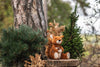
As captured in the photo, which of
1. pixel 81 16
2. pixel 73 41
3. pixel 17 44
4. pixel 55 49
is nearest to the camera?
pixel 17 44

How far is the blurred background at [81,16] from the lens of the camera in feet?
12.5

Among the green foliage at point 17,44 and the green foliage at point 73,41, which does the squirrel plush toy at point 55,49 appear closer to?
the green foliage at point 73,41

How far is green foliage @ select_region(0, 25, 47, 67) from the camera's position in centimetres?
260

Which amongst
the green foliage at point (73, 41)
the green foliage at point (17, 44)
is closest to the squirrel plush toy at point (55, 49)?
the green foliage at point (73, 41)

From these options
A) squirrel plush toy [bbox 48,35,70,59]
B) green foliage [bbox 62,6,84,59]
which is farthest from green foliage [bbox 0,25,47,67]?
green foliage [bbox 62,6,84,59]

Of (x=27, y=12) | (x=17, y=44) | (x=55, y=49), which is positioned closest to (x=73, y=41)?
(x=55, y=49)

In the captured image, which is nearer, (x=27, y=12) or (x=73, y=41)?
(x=27, y=12)

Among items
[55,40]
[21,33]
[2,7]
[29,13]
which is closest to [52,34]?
[55,40]

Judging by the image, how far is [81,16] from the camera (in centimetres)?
482

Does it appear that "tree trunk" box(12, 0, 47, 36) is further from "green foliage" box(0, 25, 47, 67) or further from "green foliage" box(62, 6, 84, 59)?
"green foliage" box(62, 6, 84, 59)

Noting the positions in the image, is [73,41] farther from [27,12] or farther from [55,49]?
[27,12]

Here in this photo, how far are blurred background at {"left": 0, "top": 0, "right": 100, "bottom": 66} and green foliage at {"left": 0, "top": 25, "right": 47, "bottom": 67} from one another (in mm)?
553

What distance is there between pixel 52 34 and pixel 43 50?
16.7 inches

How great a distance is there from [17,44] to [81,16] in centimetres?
283
